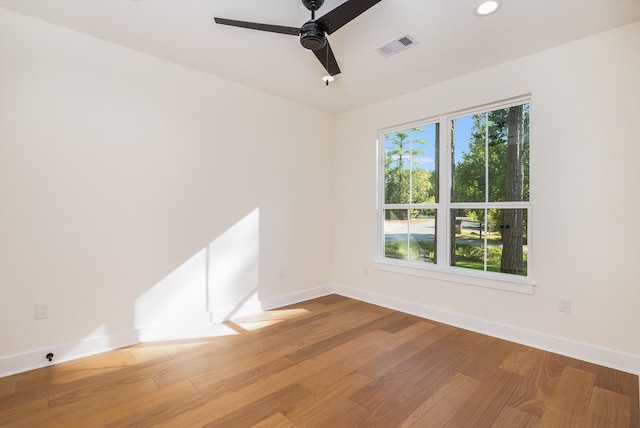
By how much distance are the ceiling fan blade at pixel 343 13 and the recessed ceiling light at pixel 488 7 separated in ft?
2.99

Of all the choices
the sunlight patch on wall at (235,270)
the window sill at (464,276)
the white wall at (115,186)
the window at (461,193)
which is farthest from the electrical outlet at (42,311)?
the window at (461,193)

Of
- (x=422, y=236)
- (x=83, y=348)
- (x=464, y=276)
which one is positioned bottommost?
(x=83, y=348)

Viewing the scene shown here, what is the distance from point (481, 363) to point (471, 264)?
1.10 metres

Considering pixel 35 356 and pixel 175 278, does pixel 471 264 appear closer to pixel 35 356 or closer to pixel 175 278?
pixel 175 278

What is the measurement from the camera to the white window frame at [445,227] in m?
2.87

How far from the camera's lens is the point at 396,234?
13.0 ft

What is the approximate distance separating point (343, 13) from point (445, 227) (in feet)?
8.05

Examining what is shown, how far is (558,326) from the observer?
263 cm

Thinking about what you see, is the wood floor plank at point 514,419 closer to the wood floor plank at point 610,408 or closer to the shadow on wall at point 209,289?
the wood floor plank at point 610,408

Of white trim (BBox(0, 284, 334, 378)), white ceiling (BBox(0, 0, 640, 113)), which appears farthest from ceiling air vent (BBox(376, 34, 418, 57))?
white trim (BBox(0, 284, 334, 378))

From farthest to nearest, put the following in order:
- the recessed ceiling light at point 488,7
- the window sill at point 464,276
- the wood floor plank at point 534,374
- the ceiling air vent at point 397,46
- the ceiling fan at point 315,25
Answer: the window sill at point 464,276 < the ceiling air vent at point 397,46 < the recessed ceiling light at point 488,7 < the wood floor plank at point 534,374 < the ceiling fan at point 315,25

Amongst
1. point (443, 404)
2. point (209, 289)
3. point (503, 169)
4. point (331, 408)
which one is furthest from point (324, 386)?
point (503, 169)

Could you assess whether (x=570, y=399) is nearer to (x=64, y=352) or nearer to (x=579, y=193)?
(x=579, y=193)

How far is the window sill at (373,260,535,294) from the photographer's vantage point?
2.83 meters
